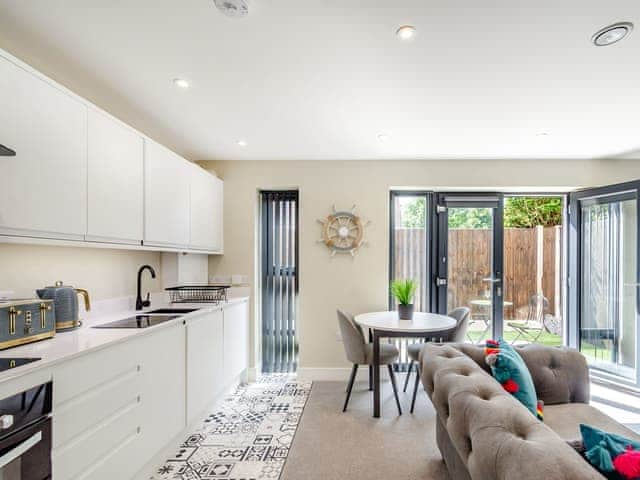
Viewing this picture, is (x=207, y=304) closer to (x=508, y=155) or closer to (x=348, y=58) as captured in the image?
(x=348, y=58)

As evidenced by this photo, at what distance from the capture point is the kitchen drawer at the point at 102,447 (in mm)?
1419

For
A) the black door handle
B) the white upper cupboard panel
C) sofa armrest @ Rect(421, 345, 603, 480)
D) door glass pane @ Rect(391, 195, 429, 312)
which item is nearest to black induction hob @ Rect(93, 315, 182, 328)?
the white upper cupboard panel

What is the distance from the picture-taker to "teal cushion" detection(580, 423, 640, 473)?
94 cm

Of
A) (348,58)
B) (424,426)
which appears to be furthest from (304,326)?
(348,58)

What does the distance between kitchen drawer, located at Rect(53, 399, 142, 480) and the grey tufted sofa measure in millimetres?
1583

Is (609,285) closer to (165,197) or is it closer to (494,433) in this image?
(494,433)

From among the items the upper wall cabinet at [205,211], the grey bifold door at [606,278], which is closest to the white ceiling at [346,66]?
the upper wall cabinet at [205,211]

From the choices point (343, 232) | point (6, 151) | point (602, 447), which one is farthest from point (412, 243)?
point (6, 151)

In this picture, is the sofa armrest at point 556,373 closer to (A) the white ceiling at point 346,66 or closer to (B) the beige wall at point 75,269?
(A) the white ceiling at point 346,66

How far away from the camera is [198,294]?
10.8 feet

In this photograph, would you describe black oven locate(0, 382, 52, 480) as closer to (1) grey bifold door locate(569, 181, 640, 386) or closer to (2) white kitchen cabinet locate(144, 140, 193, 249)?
(2) white kitchen cabinet locate(144, 140, 193, 249)

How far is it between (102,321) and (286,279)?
2.12 meters

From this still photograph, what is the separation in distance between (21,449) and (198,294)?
213cm

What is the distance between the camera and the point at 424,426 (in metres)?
2.70
